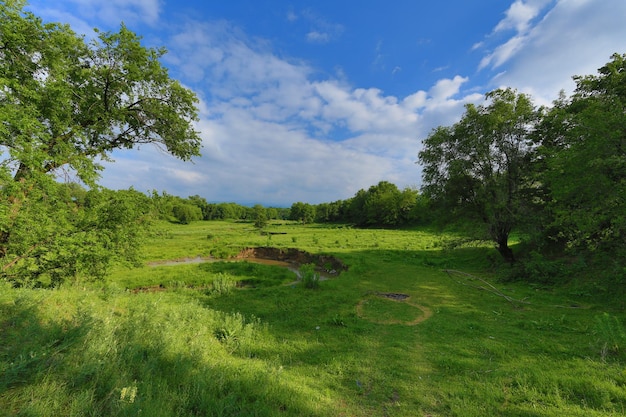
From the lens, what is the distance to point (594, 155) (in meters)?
9.66

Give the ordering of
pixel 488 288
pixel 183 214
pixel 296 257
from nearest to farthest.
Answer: pixel 488 288, pixel 296 257, pixel 183 214

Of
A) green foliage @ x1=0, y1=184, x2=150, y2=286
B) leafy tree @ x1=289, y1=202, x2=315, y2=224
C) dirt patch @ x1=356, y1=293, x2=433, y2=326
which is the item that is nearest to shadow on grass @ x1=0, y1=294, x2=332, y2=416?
green foliage @ x1=0, y1=184, x2=150, y2=286

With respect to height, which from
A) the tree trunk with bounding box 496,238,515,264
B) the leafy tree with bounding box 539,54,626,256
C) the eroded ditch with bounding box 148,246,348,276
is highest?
the leafy tree with bounding box 539,54,626,256

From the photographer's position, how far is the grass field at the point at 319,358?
139 inches

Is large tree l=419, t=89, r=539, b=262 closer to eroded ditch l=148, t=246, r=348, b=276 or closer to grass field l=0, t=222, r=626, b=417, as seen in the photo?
grass field l=0, t=222, r=626, b=417

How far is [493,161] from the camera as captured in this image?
16.8 metres

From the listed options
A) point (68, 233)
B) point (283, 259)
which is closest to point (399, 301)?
point (68, 233)

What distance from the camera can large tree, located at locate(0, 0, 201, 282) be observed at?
7.23 metres

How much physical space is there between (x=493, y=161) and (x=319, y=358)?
1776cm

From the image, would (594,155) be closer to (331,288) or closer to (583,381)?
(583,381)

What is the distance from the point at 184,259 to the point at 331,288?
78.2 ft

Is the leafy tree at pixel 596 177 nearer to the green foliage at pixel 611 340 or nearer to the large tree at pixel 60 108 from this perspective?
the green foliage at pixel 611 340

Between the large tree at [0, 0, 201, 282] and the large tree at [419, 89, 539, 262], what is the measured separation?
58.8 ft

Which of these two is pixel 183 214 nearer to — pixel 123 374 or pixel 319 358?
pixel 319 358
